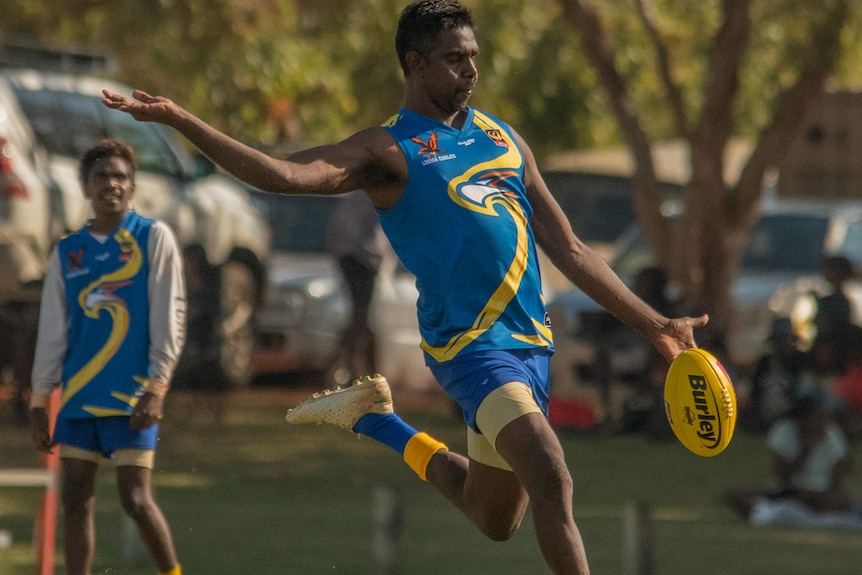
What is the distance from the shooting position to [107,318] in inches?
261

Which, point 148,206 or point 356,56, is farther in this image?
point 356,56

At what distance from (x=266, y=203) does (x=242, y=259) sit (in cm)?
298

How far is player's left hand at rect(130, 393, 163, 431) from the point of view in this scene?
644cm

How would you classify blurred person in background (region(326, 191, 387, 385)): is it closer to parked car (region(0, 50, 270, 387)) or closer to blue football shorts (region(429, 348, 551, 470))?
parked car (region(0, 50, 270, 387))

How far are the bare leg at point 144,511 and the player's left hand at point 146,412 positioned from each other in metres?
0.21

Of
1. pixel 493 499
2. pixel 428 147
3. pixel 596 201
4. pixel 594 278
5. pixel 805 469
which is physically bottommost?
pixel 805 469

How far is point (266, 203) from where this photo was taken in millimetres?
17516

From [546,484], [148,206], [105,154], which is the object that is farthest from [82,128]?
[546,484]

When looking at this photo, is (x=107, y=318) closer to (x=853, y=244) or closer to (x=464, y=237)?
(x=464, y=237)

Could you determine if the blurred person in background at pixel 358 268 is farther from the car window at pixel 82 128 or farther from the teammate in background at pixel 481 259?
the teammate in background at pixel 481 259

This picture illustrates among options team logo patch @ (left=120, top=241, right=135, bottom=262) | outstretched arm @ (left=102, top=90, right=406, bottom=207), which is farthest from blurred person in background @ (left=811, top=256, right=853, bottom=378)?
outstretched arm @ (left=102, top=90, right=406, bottom=207)

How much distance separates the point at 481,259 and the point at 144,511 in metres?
1.94

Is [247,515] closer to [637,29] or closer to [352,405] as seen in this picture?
[352,405]

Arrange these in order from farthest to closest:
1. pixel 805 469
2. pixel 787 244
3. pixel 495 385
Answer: pixel 787 244 → pixel 805 469 → pixel 495 385
